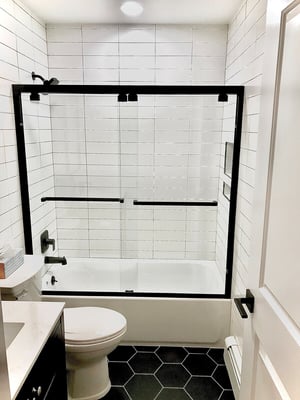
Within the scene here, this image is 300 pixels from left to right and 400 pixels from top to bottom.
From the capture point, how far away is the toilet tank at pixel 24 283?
159 cm

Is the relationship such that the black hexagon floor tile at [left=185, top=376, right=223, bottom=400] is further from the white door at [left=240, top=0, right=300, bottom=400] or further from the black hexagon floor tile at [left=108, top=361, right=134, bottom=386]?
the white door at [left=240, top=0, right=300, bottom=400]

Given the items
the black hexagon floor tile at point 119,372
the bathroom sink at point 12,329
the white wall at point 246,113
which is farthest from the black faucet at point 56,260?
the white wall at point 246,113

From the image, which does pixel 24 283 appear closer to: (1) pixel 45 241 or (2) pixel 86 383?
(2) pixel 86 383

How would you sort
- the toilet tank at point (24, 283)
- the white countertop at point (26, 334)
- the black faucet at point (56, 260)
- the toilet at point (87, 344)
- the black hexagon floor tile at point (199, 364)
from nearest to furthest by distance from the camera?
the white countertop at point (26, 334), the toilet tank at point (24, 283), the toilet at point (87, 344), the black hexagon floor tile at point (199, 364), the black faucet at point (56, 260)

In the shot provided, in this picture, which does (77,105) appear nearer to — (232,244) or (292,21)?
(232,244)

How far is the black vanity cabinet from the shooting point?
114 centimetres

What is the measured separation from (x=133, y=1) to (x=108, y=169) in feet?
4.47

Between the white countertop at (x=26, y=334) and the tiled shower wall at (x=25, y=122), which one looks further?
the tiled shower wall at (x=25, y=122)

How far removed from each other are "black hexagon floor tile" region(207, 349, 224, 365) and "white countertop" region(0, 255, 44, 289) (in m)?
1.43

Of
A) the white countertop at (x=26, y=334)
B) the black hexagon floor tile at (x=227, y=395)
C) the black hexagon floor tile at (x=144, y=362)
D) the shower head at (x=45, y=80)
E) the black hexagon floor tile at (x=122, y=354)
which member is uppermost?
the shower head at (x=45, y=80)

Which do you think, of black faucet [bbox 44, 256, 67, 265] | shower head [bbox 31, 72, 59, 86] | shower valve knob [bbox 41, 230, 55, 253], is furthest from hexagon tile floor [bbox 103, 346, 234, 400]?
shower head [bbox 31, 72, 59, 86]

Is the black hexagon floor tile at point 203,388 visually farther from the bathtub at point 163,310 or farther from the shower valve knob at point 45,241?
the shower valve knob at point 45,241

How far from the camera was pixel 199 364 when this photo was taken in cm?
225

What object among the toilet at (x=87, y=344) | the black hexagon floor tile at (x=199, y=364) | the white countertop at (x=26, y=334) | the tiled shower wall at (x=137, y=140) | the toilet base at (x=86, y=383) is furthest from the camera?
the tiled shower wall at (x=137, y=140)
